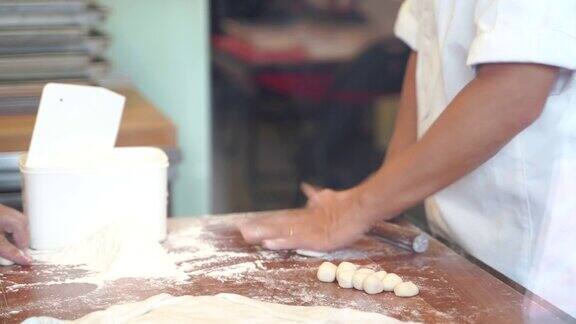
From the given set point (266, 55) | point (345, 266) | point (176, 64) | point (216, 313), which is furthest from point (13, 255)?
point (266, 55)

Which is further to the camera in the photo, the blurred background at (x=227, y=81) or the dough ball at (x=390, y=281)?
the blurred background at (x=227, y=81)

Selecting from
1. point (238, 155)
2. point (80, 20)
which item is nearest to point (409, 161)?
point (80, 20)

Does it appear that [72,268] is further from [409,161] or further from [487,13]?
[487,13]

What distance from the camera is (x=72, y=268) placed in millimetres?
1331

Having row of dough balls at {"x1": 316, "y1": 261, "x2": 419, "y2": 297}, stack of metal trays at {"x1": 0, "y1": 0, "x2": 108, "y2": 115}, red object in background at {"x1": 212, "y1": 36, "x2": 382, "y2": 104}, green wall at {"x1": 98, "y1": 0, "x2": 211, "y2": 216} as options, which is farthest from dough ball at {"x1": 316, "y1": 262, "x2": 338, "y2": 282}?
red object in background at {"x1": 212, "y1": 36, "x2": 382, "y2": 104}

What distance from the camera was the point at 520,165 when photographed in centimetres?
137

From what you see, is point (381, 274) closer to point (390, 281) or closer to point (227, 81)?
point (390, 281)

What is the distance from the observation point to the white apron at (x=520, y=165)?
125 cm

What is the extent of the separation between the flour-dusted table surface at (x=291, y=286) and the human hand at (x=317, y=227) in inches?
0.7

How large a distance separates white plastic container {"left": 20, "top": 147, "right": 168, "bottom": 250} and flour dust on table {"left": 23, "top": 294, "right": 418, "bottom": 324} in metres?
0.26

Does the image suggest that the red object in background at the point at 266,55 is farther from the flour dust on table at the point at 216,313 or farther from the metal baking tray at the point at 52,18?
the flour dust on table at the point at 216,313

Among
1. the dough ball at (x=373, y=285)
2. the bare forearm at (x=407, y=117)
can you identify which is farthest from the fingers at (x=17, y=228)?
the bare forearm at (x=407, y=117)

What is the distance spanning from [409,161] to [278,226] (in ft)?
0.75

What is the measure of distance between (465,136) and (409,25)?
372mm
